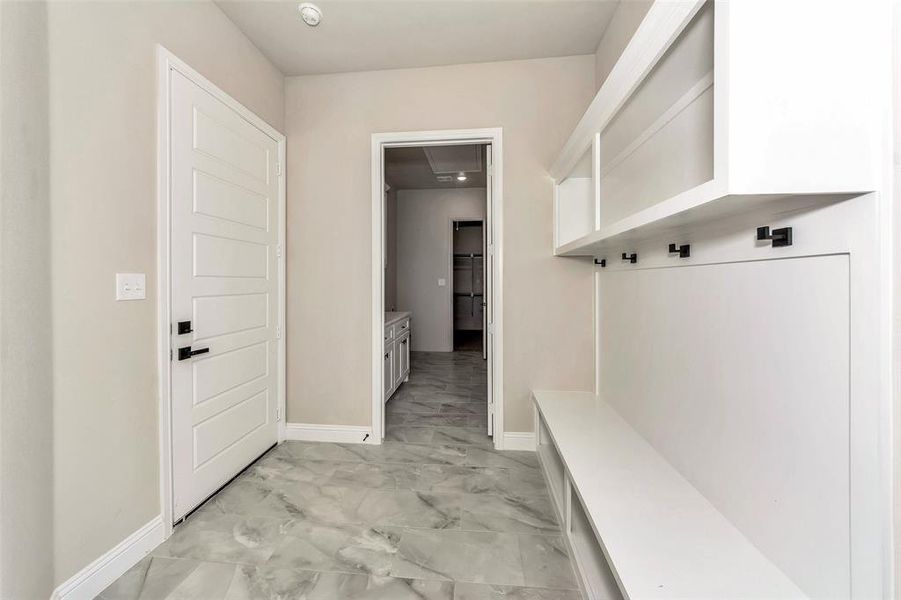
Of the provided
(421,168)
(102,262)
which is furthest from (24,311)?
(421,168)

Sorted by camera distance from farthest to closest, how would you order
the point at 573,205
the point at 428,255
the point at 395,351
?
the point at 428,255, the point at 395,351, the point at 573,205

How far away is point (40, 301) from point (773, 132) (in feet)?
Answer: 6.98

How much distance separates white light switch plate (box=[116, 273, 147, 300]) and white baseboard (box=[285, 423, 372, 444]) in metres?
1.56

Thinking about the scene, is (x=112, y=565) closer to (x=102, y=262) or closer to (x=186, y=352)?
(x=186, y=352)

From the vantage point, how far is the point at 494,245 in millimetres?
2746

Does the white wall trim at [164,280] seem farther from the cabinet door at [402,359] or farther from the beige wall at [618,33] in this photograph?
the cabinet door at [402,359]

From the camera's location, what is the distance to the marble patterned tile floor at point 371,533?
150cm

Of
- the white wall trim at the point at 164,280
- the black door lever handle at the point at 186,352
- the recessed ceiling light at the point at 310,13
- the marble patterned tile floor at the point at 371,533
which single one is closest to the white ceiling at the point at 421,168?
the recessed ceiling light at the point at 310,13

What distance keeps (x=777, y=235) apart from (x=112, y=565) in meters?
2.56

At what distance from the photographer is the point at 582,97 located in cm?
265

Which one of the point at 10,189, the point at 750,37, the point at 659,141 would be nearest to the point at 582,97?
the point at 659,141

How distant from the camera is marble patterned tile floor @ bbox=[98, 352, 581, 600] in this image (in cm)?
150

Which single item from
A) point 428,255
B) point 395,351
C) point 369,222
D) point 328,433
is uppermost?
point 428,255

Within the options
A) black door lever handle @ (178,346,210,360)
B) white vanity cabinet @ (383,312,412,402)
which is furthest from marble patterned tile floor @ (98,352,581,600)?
white vanity cabinet @ (383,312,412,402)
